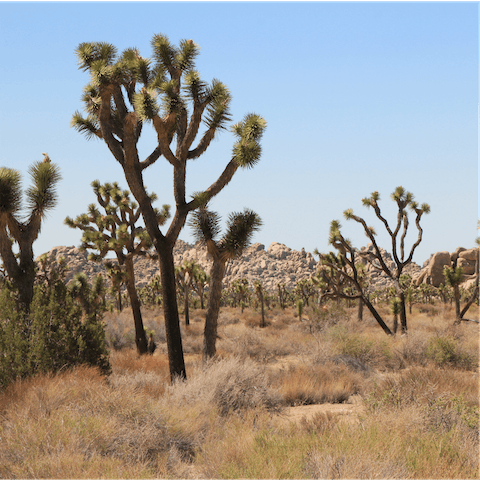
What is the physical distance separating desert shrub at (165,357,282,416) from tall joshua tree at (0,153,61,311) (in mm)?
4309

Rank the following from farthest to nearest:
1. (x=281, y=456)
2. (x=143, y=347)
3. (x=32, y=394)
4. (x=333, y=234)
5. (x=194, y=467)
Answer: (x=333, y=234)
(x=143, y=347)
(x=32, y=394)
(x=194, y=467)
(x=281, y=456)

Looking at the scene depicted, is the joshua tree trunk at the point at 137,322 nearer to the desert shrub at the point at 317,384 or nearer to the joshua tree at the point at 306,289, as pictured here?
the desert shrub at the point at 317,384

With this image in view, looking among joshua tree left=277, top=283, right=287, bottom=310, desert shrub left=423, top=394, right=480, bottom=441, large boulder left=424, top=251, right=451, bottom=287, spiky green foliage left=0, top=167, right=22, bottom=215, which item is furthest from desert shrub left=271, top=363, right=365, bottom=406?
Result: large boulder left=424, top=251, right=451, bottom=287

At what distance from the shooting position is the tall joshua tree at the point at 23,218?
10.0m

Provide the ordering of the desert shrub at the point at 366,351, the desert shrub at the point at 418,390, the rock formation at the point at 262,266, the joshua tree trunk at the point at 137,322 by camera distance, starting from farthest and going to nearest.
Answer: the rock formation at the point at 262,266 < the joshua tree trunk at the point at 137,322 < the desert shrub at the point at 366,351 < the desert shrub at the point at 418,390

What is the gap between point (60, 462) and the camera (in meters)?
4.66

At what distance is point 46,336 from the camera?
352 inches

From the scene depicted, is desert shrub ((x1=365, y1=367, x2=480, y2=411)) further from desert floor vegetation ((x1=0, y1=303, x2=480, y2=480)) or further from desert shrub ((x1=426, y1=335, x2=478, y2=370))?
desert shrub ((x1=426, y1=335, x2=478, y2=370))

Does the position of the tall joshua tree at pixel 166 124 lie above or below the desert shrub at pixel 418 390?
above

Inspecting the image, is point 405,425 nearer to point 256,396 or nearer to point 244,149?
point 256,396

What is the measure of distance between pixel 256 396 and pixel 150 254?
35.3 ft

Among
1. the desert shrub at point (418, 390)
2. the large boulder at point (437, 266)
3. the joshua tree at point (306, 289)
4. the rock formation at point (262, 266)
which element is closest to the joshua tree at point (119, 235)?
the desert shrub at point (418, 390)

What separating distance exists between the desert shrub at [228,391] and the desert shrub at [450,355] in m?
7.22

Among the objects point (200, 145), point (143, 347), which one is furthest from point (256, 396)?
point (143, 347)
